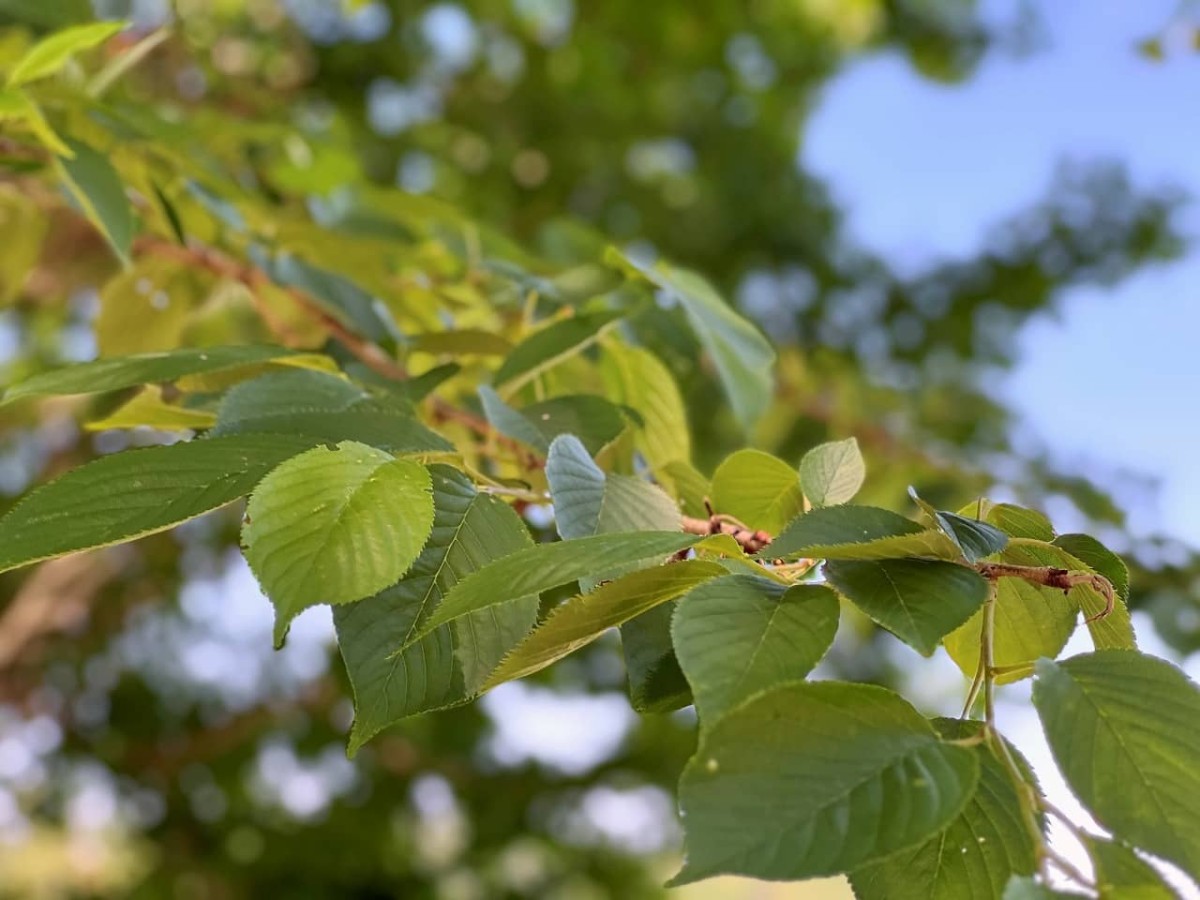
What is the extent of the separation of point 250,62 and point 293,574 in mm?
1260

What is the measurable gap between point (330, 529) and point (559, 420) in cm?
12

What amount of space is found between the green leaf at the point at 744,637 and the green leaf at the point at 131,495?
9cm

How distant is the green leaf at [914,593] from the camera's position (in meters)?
0.17

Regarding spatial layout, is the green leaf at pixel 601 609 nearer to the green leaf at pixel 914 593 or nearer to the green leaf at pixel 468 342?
the green leaf at pixel 914 593

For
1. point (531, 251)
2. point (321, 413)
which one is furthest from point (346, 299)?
point (531, 251)

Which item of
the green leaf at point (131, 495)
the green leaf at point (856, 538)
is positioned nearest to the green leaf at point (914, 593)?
the green leaf at point (856, 538)

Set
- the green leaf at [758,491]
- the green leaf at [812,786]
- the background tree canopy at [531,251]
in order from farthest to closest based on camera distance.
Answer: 1. the background tree canopy at [531,251]
2. the green leaf at [758,491]
3. the green leaf at [812,786]

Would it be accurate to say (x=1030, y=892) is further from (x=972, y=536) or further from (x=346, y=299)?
(x=346, y=299)

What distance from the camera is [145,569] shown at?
1.46 m

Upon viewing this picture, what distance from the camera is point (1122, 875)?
159 millimetres

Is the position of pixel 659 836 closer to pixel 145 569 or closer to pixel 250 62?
pixel 145 569

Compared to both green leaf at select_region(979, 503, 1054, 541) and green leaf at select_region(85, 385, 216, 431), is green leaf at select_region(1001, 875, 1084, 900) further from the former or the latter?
green leaf at select_region(85, 385, 216, 431)

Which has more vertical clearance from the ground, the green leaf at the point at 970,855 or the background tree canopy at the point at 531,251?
the green leaf at the point at 970,855

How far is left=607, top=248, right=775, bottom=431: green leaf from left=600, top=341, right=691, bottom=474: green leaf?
2 cm
